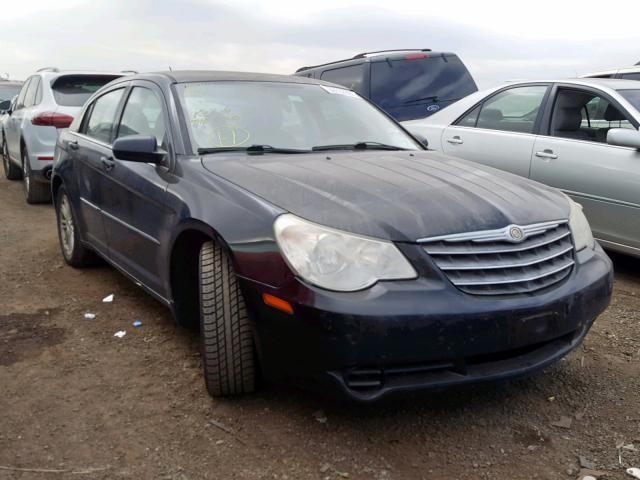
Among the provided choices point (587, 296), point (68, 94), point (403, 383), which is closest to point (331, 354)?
point (403, 383)

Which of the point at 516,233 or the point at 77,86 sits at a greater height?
the point at 77,86

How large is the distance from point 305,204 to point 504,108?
3727 mm

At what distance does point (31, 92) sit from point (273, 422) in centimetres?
742

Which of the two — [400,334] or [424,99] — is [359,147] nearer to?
[400,334]

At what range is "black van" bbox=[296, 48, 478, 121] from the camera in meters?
7.84

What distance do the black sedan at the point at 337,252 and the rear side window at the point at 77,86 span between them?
4.59m

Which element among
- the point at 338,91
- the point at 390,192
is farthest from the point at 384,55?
the point at 390,192

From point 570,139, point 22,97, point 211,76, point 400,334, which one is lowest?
point 400,334

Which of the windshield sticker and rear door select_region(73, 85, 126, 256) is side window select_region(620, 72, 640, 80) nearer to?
the windshield sticker

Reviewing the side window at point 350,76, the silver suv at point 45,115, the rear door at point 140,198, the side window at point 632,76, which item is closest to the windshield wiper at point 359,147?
the rear door at point 140,198

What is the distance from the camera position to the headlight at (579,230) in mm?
2941

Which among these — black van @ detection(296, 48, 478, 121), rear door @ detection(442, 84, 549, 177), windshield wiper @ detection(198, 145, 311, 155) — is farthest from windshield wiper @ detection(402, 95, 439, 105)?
windshield wiper @ detection(198, 145, 311, 155)

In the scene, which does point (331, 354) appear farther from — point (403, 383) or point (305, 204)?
point (305, 204)

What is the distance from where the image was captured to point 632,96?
195 inches
